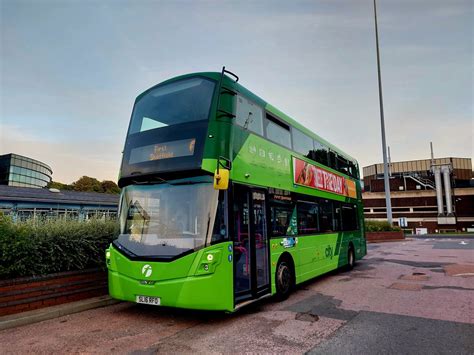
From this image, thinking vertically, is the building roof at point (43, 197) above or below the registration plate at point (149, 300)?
above

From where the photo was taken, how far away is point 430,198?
60.6 metres

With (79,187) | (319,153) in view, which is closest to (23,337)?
(319,153)

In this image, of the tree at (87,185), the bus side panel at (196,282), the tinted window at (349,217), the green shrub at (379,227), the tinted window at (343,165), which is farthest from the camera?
the tree at (87,185)

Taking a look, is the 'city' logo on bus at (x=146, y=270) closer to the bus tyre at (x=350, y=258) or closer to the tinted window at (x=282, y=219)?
the tinted window at (x=282, y=219)

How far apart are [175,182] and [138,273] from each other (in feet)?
5.50

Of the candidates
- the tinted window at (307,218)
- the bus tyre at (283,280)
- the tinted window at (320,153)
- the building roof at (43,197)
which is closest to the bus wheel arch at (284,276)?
the bus tyre at (283,280)

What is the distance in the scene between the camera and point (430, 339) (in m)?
4.93

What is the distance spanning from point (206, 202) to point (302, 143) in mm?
4716

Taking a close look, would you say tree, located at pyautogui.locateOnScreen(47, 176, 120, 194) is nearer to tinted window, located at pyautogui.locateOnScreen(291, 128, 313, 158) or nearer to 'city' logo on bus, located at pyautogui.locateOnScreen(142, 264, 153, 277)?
tinted window, located at pyautogui.locateOnScreen(291, 128, 313, 158)

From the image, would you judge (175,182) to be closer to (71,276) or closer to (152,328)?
(152,328)

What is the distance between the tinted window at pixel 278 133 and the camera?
7953 mm

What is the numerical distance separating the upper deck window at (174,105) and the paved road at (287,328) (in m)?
3.64

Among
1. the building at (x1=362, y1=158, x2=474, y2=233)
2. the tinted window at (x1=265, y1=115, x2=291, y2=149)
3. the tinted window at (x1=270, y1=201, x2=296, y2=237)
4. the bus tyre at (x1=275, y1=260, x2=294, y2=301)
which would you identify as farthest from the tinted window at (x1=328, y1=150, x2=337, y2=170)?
the building at (x1=362, y1=158, x2=474, y2=233)

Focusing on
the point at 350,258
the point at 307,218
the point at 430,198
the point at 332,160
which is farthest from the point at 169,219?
the point at 430,198
